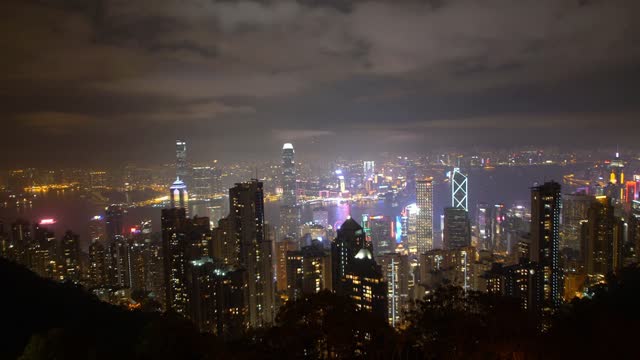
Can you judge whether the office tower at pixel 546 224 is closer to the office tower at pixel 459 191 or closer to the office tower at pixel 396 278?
the office tower at pixel 396 278

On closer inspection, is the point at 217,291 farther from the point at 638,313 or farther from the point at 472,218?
the point at 472,218

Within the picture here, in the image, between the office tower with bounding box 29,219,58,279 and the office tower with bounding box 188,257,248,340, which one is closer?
the office tower with bounding box 188,257,248,340

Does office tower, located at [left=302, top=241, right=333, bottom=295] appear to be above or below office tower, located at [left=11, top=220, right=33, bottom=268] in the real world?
below

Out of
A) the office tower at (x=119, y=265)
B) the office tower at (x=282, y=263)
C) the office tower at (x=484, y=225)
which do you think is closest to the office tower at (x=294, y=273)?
the office tower at (x=282, y=263)

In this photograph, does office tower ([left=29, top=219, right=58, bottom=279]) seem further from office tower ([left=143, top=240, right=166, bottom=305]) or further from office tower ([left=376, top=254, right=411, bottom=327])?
office tower ([left=376, top=254, right=411, bottom=327])

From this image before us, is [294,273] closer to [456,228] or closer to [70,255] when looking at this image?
[70,255]

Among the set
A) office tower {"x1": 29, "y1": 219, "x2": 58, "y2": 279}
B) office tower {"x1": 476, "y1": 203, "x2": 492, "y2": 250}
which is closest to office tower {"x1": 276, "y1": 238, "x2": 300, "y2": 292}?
office tower {"x1": 29, "y1": 219, "x2": 58, "y2": 279}
